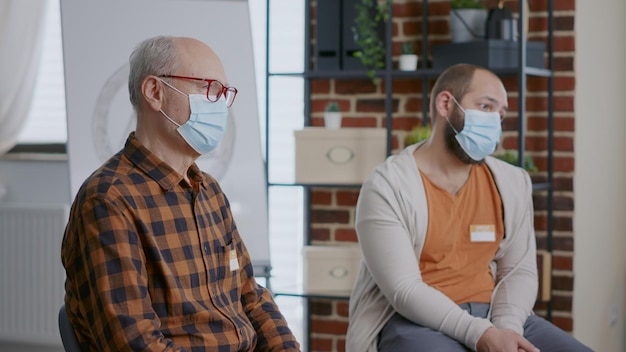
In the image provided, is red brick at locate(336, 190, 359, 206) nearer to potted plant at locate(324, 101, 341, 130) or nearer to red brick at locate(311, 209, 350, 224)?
red brick at locate(311, 209, 350, 224)

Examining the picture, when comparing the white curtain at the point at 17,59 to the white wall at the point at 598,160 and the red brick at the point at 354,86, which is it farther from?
the white wall at the point at 598,160

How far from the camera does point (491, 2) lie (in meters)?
3.48

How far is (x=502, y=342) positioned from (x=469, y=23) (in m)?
1.50

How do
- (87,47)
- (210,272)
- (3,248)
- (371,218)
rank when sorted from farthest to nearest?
(3,248)
(87,47)
(371,218)
(210,272)

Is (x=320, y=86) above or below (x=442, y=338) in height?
above

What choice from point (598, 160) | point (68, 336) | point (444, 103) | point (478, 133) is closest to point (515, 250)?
point (478, 133)

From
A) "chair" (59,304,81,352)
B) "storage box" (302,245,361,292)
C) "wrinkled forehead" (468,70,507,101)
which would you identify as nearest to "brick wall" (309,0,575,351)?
"storage box" (302,245,361,292)

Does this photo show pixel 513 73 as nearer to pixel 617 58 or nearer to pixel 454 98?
pixel 617 58

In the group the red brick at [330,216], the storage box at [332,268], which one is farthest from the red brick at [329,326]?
the red brick at [330,216]

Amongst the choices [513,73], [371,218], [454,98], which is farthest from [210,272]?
[513,73]

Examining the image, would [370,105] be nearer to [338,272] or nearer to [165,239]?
[338,272]

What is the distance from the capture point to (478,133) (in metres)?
2.54

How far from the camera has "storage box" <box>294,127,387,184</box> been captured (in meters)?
3.39

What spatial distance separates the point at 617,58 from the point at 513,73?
19.5 inches
